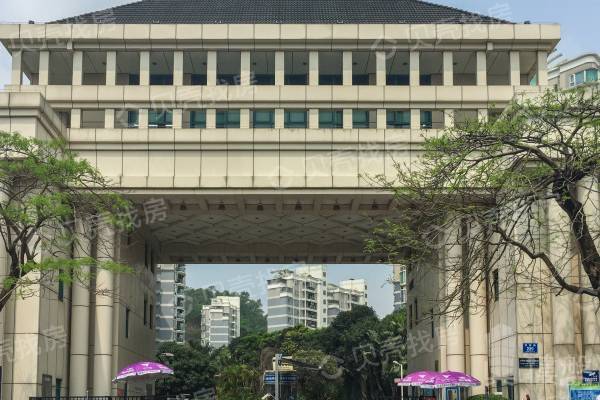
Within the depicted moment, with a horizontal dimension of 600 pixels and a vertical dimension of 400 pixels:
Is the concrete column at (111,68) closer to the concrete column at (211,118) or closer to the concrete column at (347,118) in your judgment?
the concrete column at (211,118)

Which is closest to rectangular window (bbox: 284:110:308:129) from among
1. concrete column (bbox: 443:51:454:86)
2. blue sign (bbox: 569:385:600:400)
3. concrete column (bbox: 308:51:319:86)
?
concrete column (bbox: 308:51:319:86)

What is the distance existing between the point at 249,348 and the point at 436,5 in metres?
77.4

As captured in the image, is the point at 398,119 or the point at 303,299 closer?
the point at 398,119

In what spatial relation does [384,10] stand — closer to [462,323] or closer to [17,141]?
[462,323]

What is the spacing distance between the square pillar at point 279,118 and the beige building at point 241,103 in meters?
0.09

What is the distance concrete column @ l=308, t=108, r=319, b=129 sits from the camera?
1446 inches

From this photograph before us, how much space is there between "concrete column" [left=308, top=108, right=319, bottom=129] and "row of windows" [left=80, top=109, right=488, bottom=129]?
224 millimetres

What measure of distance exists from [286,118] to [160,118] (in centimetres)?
539

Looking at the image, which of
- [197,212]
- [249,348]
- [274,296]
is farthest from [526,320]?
[274,296]

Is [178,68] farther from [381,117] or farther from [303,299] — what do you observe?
[303,299]

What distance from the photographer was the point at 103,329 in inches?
1422

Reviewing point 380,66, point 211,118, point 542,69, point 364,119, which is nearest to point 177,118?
point 211,118

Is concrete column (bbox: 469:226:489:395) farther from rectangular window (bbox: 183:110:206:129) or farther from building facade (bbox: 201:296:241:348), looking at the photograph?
building facade (bbox: 201:296:241:348)

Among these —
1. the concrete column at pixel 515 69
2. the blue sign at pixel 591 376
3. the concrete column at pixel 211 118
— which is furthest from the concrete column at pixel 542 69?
the concrete column at pixel 211 118
